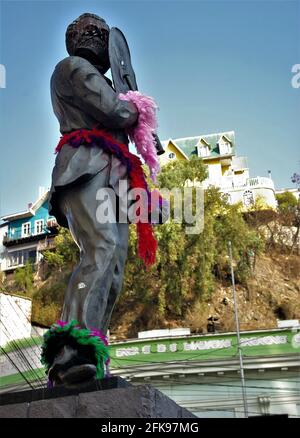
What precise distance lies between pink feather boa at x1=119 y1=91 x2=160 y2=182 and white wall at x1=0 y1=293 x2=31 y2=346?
20370mm

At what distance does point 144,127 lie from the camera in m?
4.28

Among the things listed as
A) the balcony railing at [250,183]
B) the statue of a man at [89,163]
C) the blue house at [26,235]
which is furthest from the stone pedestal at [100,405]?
the blue house at [26,235]

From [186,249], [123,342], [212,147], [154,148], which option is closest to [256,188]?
[212,147]

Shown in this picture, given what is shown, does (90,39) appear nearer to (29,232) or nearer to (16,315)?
(16,315)

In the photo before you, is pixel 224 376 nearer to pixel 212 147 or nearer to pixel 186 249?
pixel 186 249

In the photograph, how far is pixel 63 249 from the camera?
31203 mm

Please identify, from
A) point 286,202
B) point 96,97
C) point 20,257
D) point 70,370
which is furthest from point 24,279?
point 70,370

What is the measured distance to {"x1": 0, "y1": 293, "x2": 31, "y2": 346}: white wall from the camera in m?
24.0

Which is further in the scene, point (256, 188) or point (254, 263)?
point (256, 188)

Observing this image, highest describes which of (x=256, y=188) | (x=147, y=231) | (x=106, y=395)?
(x=256, y=188)

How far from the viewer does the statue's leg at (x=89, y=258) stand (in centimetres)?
349

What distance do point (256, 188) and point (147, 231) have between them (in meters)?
39.9

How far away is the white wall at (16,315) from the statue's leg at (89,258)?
67.6 feet

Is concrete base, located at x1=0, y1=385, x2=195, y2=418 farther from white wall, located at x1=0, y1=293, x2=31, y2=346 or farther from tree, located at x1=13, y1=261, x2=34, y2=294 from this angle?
tree, located at x1=13, y1=261, x2=34, y2=294
